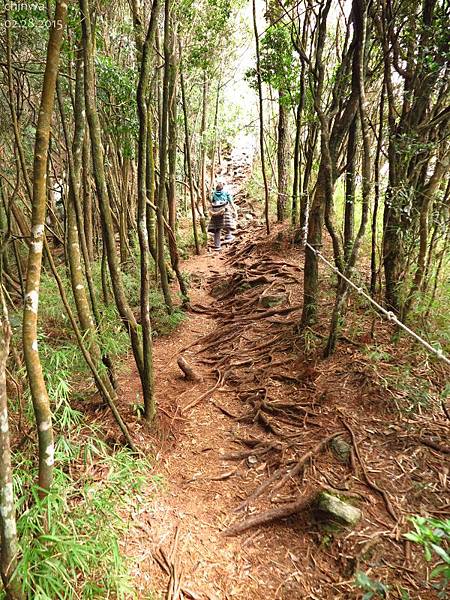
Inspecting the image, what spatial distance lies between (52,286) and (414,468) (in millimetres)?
6292

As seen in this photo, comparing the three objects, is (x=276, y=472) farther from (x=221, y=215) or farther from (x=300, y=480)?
(x=221, y=215)

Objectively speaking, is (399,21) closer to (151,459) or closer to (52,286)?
(151,459)

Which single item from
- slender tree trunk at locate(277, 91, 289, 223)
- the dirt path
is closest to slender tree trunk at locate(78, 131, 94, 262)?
the dirt path

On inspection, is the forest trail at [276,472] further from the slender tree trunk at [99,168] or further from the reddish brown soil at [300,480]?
the slender tree trunk at [99,168]

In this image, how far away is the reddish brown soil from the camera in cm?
240

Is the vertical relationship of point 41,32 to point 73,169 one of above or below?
above

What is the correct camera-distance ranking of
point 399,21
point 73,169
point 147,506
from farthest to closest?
1. point 399,21
2. point 73,169
3. point 147,506

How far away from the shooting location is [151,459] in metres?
3.36

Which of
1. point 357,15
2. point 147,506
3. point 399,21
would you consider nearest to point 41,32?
point 357,15

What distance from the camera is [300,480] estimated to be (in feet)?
10.2

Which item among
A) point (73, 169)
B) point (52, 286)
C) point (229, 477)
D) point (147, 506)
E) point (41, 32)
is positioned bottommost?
point (229, 477)

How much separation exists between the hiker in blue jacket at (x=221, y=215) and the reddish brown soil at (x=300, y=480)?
22.7ft

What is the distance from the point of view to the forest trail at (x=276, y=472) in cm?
→ 243

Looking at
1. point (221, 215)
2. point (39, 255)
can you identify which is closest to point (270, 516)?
point (39, 255)
